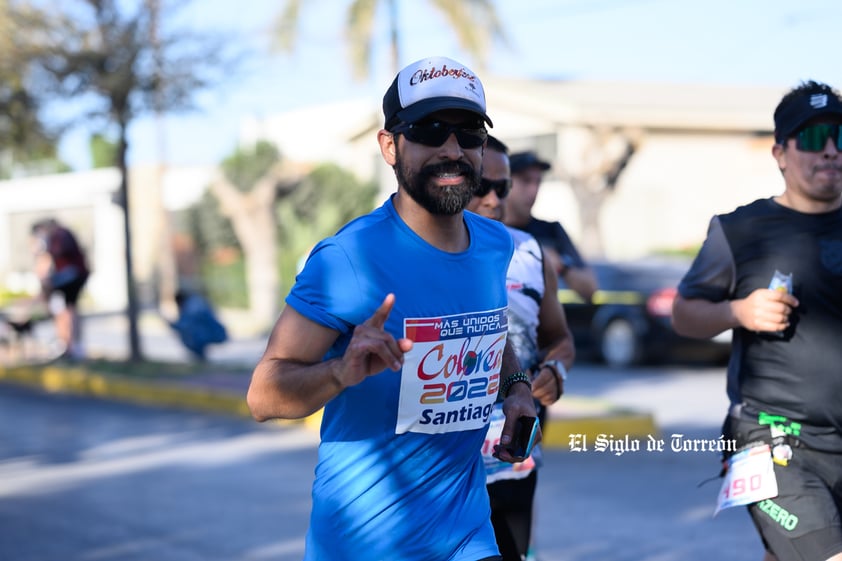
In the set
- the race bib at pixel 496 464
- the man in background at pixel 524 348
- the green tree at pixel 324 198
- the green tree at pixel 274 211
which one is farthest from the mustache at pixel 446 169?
the green tree at pixel 324 198

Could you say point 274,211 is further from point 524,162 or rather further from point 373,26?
point 524,162

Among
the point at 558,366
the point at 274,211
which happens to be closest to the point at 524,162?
the point at 558,366

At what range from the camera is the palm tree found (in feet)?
73.6

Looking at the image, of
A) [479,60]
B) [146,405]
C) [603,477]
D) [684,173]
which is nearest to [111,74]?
[146,405]

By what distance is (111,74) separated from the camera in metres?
14.8

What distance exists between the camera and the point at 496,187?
4.76 meters

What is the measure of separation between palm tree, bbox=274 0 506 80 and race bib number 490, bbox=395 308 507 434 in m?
18.7

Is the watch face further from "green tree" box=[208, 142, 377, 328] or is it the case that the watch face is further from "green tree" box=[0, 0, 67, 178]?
"green tree" box=[208, 142, 377, 328]

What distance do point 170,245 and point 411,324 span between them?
31809 mm

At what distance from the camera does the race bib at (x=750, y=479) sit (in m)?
3.79

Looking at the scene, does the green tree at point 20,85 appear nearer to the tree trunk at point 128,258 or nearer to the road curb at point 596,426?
the tree trunk at point 128,258

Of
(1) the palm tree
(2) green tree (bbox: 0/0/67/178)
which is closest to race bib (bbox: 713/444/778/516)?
(2) green tree (bbox: 0/0/67/178)

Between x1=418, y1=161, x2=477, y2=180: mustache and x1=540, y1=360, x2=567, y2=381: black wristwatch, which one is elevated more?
x1=418, y1=161, x2=477, y2=180: mustache

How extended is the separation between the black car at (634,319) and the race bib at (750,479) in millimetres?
11228
